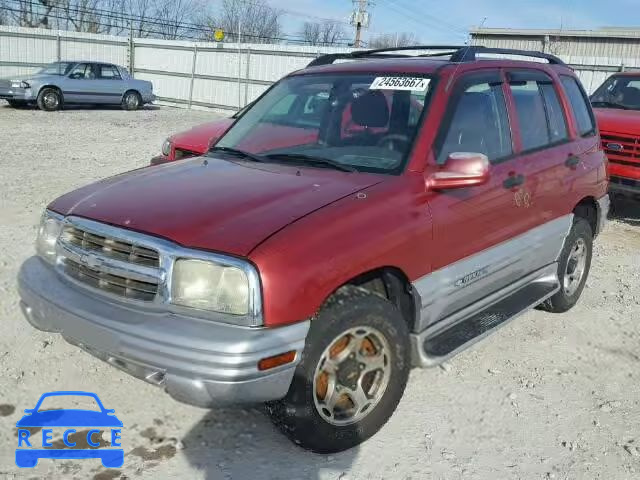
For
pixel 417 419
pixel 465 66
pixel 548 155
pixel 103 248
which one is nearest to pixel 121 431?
pixel 103 248

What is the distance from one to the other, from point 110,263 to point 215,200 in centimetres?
58

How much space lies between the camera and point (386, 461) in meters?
3.16

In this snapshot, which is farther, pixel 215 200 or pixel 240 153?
pixel 240 153

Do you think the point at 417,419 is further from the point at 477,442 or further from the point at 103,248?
the point at 103,248

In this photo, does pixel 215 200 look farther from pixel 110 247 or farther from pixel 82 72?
pixel 82 72

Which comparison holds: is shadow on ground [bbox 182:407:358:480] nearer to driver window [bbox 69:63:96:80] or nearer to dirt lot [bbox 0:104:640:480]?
dirt lot [bbox 0:104:640:480]

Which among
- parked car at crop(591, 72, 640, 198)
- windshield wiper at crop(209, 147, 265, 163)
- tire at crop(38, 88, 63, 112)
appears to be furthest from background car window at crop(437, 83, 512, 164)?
tire at crop(38, 88, 63, 112)

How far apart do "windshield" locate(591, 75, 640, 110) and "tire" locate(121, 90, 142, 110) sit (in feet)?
53.2

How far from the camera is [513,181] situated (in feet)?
13.2

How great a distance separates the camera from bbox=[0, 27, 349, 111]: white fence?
→ 2170 centimetres

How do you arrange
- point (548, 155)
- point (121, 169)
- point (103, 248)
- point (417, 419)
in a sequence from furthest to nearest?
point (121, 169)
point (548, 155)
point (417, 419)
point (103, 248)

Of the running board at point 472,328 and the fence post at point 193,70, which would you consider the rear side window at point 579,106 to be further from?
the fence post at point 193,70

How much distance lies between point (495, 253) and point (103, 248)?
7.64 ft

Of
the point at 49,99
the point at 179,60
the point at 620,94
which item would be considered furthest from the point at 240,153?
the point at 179,60
